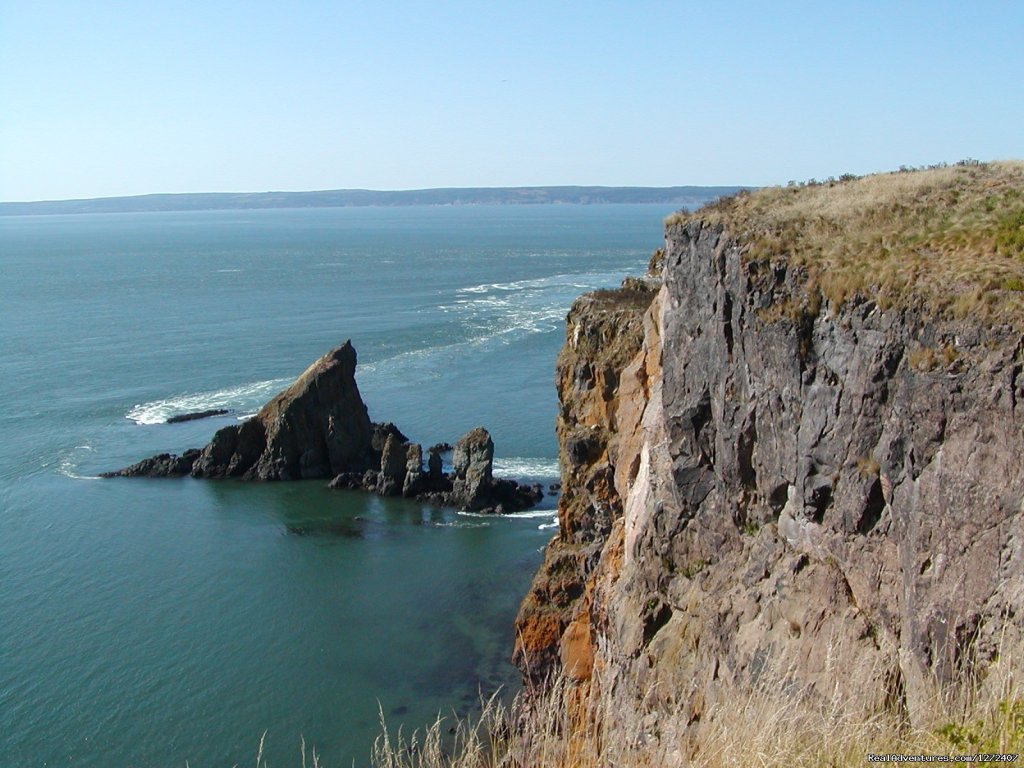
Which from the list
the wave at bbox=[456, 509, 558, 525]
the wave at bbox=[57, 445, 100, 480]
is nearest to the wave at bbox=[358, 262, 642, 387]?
the wave at bbox=[57, 445, 100, 480]

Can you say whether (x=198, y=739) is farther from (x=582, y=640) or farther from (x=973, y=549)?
(x=973, y=549)

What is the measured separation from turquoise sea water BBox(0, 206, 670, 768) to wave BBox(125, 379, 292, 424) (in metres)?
Answer: 0.25

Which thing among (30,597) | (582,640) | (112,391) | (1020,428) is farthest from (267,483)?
(1020,428)

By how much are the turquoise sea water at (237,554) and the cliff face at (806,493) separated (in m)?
7.54

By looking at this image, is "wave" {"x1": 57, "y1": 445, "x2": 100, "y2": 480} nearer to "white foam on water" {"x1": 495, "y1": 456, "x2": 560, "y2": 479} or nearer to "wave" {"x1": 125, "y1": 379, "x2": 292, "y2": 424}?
"wave" {"x1": 125, "y1": 379, "x2": 292, "y2": 424}

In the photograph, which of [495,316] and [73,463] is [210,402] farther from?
[495,316]

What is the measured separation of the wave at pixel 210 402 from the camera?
65062mm

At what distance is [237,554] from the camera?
4312cm

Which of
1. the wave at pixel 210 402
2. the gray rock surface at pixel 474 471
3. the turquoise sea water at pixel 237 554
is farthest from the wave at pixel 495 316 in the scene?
the gray rock surface at pixel 474 471

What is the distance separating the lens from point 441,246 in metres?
190

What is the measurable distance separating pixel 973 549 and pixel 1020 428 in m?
1.63

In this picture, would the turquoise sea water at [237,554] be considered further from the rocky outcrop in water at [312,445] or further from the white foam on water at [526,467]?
the rocky outcrop in water at [312,445]

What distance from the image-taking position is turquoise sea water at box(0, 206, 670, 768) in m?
29.5

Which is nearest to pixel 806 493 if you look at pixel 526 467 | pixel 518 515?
pixel 518 515
